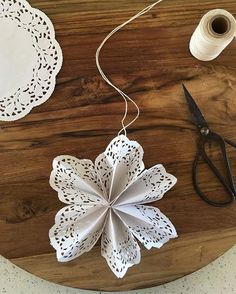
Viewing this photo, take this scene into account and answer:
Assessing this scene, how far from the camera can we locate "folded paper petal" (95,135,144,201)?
69cm

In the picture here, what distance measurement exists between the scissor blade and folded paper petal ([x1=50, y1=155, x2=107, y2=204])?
189 mm

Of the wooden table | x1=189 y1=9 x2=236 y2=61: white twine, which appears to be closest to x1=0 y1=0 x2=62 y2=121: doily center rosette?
the wooden table

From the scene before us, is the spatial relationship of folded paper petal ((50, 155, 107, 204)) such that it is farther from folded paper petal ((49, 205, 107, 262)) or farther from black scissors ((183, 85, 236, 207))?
black scissors ((183, 85, 236, 207))

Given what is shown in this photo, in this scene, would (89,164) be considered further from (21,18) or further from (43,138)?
(21,18)

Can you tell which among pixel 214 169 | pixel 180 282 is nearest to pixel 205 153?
pixel 214 169

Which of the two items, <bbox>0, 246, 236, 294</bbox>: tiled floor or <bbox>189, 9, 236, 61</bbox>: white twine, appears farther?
<bbox>0, 246, 236, 294</bbox>: tiled floor

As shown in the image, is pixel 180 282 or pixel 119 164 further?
pixel 180 282

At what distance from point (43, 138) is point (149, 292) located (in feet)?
1.13

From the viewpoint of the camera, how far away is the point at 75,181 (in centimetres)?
70

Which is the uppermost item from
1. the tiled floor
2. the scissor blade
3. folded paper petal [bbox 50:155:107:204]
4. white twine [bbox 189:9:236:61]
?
white twine [bbox 189:9:236:61]

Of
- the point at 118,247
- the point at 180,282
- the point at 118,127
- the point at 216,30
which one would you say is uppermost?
the point at 216,30

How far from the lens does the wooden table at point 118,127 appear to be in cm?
72

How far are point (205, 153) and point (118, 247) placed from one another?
0.21 m

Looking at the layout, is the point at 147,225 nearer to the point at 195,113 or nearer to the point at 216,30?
the point at 195,113
